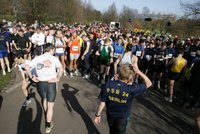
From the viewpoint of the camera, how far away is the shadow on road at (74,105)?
653 centimetres

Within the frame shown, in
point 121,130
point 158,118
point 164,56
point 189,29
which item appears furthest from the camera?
point 189,29

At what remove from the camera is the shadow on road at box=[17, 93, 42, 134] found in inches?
241

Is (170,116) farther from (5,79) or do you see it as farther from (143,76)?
(5,79)

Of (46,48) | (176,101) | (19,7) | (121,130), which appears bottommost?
(176,101)

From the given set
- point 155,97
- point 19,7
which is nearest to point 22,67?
point 155,97

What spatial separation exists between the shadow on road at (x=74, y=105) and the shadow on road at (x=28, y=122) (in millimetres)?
1017

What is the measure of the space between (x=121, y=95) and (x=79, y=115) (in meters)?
3.19

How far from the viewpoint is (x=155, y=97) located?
32.0 ft

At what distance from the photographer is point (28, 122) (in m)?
6.56

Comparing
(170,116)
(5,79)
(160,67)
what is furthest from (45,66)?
(160,67)

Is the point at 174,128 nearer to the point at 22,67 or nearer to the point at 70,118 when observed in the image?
the point at 70,118

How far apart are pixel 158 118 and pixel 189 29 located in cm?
1354

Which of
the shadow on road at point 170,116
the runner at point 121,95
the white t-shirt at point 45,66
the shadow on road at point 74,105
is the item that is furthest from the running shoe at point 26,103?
the runner at point 121,95

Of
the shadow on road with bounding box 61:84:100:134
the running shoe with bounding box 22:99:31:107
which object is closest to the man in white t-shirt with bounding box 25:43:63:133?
the shadow on road with bounding box 61:84:100:134
